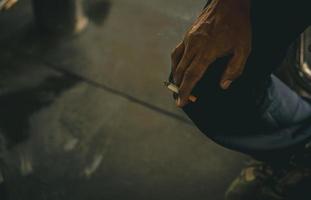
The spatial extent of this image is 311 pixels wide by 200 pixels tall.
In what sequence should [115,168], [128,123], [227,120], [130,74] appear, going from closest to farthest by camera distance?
[227,120], [115,168], [128,123], [130,74]

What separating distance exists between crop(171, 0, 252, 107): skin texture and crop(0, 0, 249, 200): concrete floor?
3.84 feet

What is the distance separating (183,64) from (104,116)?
4.62 ft

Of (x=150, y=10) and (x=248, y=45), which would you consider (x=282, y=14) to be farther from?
(x=150, y=10)

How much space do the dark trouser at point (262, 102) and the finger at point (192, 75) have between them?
0.10 feet

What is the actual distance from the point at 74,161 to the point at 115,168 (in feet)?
0.77

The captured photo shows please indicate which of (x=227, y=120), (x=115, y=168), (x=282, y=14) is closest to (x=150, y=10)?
(x=115, y=168)

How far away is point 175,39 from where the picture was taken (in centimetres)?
318

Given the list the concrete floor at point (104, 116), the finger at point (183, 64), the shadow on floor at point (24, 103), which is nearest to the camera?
the finger at point (183, 64)

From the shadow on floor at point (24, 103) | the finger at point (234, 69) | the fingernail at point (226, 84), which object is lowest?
the shadow on floor at point (24, 103)

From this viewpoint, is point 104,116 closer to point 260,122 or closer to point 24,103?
point 24,103

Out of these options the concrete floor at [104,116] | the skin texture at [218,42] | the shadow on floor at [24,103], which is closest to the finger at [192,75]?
the skin texture at [218,42]

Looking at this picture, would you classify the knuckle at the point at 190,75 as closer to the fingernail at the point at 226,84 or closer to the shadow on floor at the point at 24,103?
the fingernail at the point at 226,84

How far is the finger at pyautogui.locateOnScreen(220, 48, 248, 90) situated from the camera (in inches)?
54.1

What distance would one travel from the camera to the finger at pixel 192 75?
1413 mm
